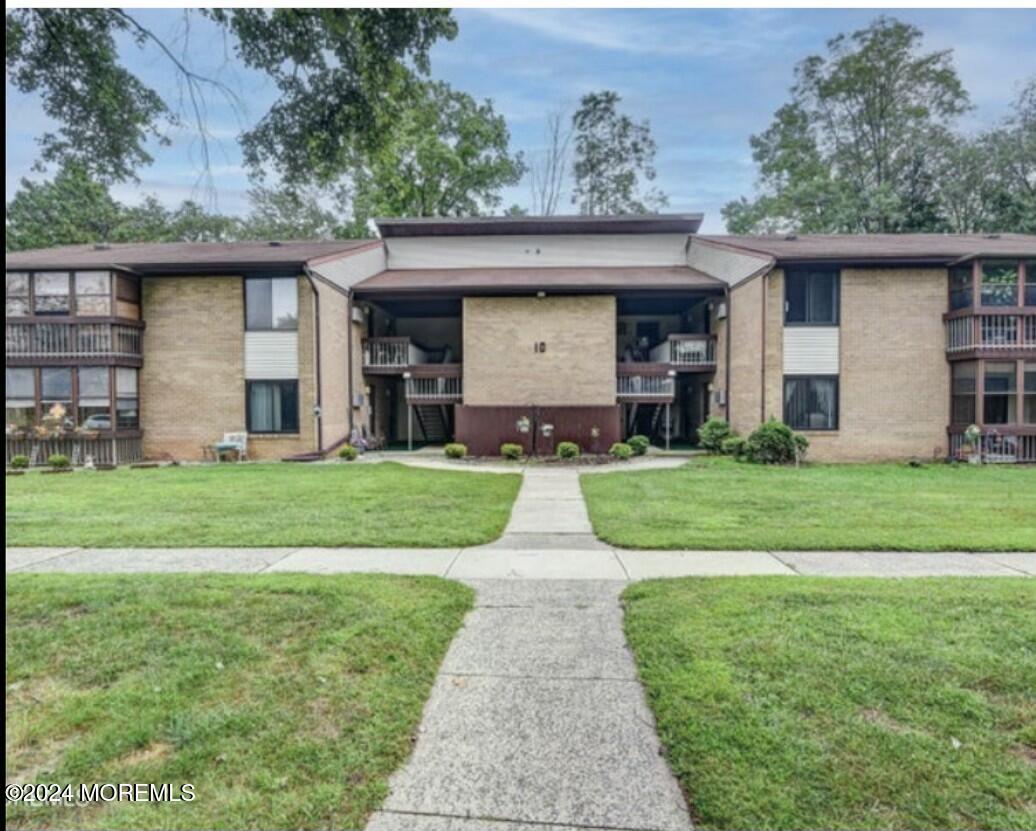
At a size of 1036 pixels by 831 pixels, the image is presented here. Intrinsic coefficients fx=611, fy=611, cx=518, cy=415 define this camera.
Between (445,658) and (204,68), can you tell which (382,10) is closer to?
(204,68)

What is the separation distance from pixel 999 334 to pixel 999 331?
8cm

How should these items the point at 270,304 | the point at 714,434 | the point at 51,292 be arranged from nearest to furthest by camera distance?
1. the point at 51,292
2. the point at 714,434
3. the point at 270,304

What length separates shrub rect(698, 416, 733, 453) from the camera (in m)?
17.7

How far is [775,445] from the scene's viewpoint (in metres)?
15.8

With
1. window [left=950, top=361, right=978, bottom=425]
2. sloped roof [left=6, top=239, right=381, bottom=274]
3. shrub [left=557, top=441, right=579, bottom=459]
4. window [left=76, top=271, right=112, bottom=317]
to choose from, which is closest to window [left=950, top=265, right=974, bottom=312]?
window [left=950, top=361, right=978, bottom=425]

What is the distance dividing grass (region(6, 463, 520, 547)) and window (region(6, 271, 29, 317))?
5933mm

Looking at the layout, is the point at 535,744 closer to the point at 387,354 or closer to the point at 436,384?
the point at 436,384

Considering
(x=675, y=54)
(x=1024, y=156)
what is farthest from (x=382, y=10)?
(x=1024, y=156)

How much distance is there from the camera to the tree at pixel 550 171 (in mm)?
36125

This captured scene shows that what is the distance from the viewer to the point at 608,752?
3047 mm

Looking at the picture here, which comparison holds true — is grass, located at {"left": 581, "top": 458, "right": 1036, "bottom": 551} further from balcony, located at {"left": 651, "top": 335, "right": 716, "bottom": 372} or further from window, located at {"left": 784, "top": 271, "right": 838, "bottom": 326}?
balcony, located at {"left": 651, "top": 335, "right": 716, "bottom": 372}

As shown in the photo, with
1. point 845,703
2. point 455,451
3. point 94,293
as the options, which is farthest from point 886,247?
point 94,293

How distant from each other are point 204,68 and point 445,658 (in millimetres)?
4772

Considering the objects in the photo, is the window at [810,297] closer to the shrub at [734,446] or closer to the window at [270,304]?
the shrub at [734,446]
